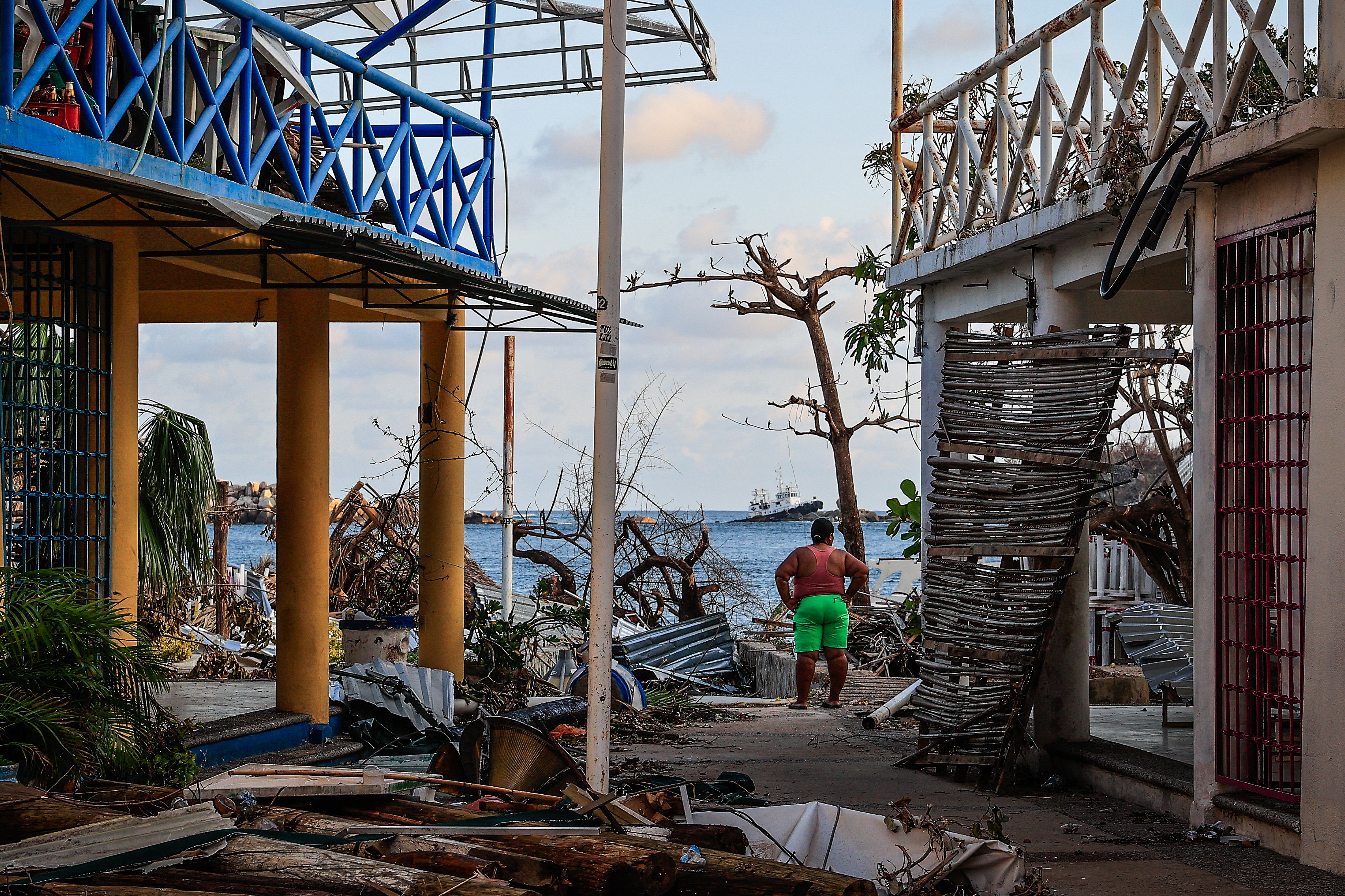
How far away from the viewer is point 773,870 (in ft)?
16.5

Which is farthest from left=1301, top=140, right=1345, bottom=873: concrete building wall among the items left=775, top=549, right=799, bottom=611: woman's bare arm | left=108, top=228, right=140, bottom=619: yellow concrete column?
left=108, top=228, right=140, bottom=619: yellow concrete column

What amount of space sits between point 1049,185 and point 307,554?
235 inches

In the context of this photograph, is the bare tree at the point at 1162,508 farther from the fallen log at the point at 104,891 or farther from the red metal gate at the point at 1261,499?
the fallen log at the point at 104,891

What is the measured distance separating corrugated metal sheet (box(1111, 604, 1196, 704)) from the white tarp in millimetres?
4867

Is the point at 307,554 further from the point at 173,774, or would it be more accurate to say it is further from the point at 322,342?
the point at 173,774

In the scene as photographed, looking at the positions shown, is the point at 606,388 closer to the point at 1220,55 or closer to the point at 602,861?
the point at 602,861

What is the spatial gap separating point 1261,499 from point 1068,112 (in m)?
2.90

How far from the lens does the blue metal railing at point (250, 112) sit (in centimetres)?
610

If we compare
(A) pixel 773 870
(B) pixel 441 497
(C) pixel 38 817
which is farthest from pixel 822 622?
(C) pixel 38 817

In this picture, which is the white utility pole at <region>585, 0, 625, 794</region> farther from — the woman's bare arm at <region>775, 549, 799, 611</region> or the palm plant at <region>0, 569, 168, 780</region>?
the woman's bare arm at <region>775, 549, 799, 611</region>

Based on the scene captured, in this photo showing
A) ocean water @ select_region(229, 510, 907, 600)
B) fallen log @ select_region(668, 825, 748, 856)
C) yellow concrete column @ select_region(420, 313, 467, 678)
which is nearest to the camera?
fallen log @ select_region(668, 825, 748, 856)

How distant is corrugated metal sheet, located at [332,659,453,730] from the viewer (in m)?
10.3

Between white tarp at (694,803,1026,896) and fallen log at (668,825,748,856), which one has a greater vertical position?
fallen log at (668,825,748,856)

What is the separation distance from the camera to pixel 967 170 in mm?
10234
